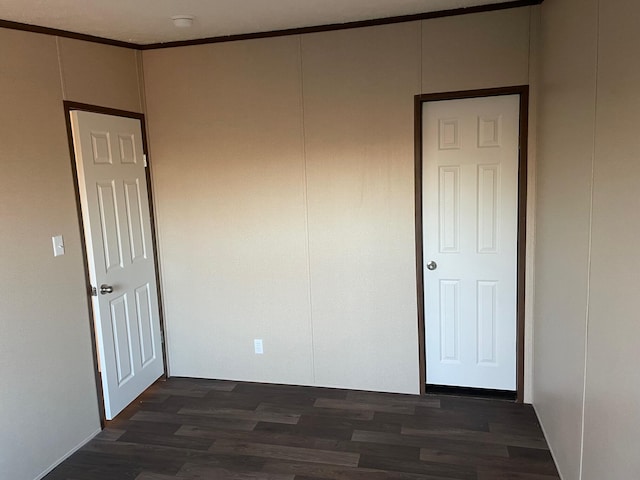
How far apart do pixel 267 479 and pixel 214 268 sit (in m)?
1.60

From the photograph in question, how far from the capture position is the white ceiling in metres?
2.45

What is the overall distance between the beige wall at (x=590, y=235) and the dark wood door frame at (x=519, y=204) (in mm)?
172

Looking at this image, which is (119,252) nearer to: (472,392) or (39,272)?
(39,272)

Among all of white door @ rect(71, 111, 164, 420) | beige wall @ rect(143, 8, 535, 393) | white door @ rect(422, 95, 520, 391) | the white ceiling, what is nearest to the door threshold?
white door @ rect(422, 95, 520, 391)

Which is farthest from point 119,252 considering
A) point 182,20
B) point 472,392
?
point 472,392

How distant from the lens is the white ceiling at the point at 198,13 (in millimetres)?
2451

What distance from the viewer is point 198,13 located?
8.94 ft

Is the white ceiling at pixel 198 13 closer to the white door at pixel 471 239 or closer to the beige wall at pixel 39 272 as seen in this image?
the beige wall at pixel 39 272

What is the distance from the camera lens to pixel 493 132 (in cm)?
304

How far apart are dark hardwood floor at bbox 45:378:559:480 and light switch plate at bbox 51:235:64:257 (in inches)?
47.9

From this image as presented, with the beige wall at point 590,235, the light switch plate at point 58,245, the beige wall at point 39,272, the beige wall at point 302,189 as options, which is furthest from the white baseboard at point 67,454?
the beige wall at point 590,235

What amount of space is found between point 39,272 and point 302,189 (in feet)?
5.57

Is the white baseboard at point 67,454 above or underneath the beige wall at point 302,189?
underneath

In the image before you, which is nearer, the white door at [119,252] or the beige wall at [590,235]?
the beige wall at [590,235]
